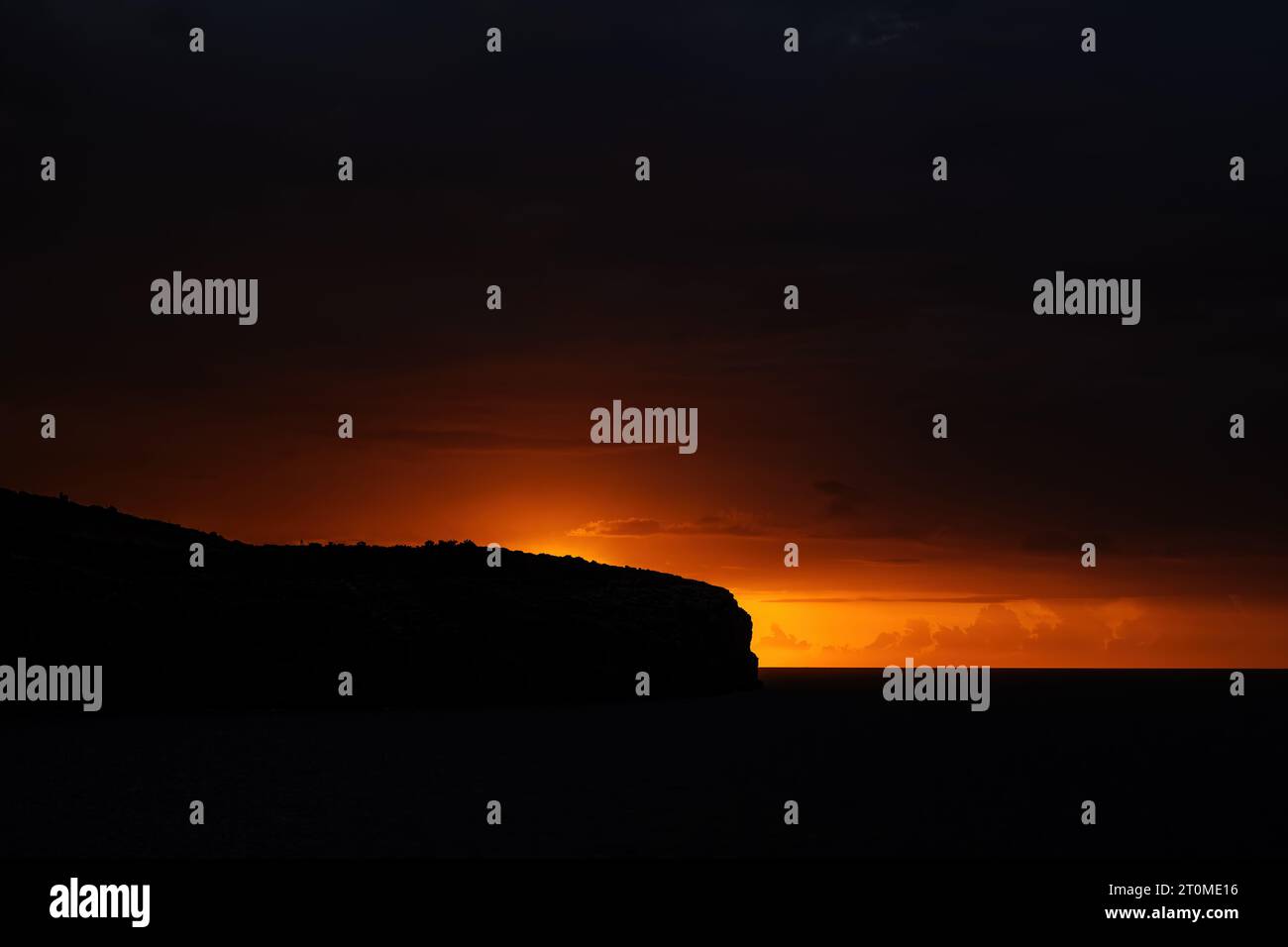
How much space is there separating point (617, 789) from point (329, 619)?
94104 millimetres

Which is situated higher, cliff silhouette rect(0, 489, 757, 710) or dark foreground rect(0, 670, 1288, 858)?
cliff silhouette rect(0, 489, 757, 710)

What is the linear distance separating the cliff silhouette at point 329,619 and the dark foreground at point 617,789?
1001 cm

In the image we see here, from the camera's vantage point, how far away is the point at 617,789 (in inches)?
2963

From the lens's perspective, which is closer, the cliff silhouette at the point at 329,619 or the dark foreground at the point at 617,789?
the dark foreground at the point at 617,789

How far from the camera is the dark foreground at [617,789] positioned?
56531 mm

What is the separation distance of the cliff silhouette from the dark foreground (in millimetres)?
10011

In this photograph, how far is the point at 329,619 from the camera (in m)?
162

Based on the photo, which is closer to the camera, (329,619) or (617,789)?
(617,789)

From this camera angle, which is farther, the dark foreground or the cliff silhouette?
the cliff silhouette

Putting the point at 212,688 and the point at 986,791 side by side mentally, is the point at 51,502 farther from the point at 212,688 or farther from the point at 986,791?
the point at 986,791

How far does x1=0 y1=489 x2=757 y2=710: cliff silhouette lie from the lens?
146 meters

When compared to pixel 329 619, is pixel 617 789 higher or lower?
lower

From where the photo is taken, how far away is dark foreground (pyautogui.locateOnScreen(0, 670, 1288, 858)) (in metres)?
56.5
